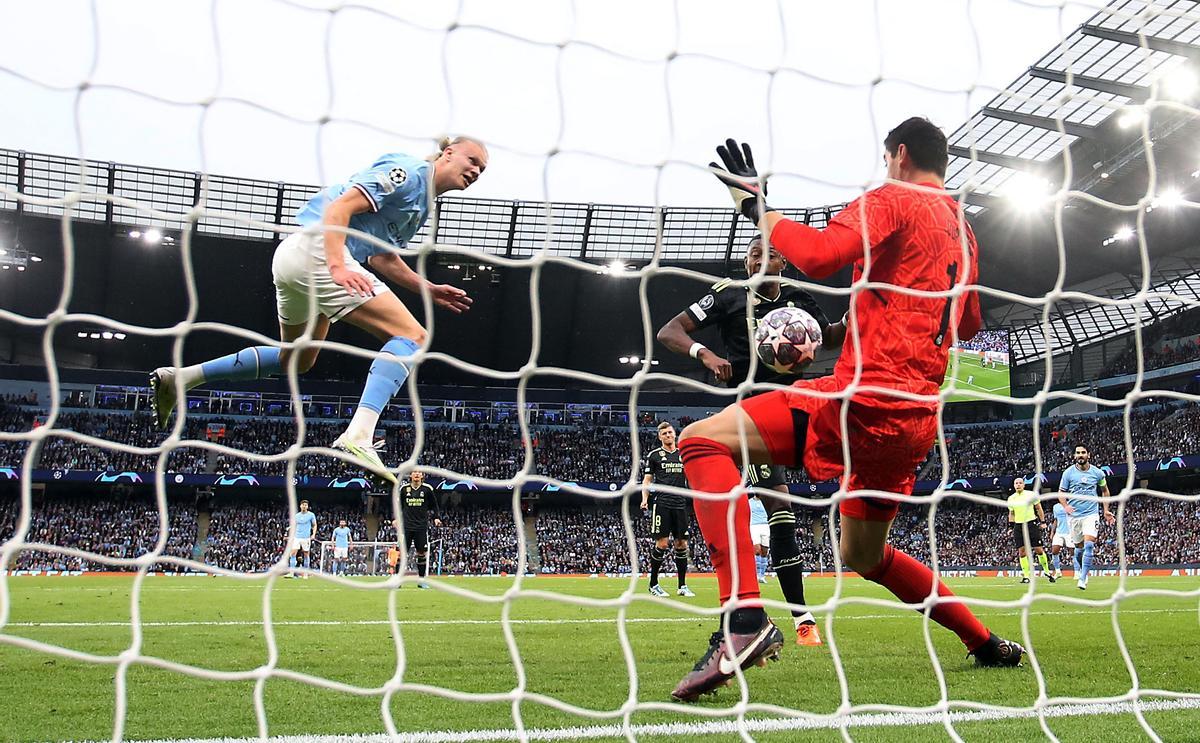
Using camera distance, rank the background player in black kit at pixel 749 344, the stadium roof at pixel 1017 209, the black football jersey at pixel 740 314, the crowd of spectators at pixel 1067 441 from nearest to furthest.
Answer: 1. the background player in black kit at pixel 749 344
2. the black football jersey at pixel 740 314
3. the stadium roof at pixel 1017 209
4. the crowd of spectators at pixel 1067 441

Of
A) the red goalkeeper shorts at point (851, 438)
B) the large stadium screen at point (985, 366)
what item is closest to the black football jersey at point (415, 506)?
the red goalkeeper shorts at point (851, 438)

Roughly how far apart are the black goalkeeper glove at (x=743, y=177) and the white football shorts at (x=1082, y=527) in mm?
10844

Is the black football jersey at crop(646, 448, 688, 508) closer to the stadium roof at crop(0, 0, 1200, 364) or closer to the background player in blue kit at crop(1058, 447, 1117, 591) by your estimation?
the background player in blue kit at crop(1058, 447, 1117, 591)

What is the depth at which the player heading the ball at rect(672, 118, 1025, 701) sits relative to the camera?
→ 3104 millimetres

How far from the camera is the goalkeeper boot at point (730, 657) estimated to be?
10.2 feet

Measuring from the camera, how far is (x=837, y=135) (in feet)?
13.4

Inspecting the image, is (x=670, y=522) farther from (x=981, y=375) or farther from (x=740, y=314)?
(x=981, y=375)

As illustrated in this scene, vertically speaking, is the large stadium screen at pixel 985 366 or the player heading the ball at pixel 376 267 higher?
the large stadium screen at pixel 985 366

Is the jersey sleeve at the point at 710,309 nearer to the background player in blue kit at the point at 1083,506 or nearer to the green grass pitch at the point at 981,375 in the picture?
the background player in blue kit at the point at 1083,506

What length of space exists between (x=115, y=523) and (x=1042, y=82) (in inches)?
1228

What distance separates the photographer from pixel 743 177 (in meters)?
3.11

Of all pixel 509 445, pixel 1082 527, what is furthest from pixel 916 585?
pixel 509 445

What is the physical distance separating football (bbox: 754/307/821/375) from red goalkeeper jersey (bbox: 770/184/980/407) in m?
0.33

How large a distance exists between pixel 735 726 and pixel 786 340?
4.86ft
